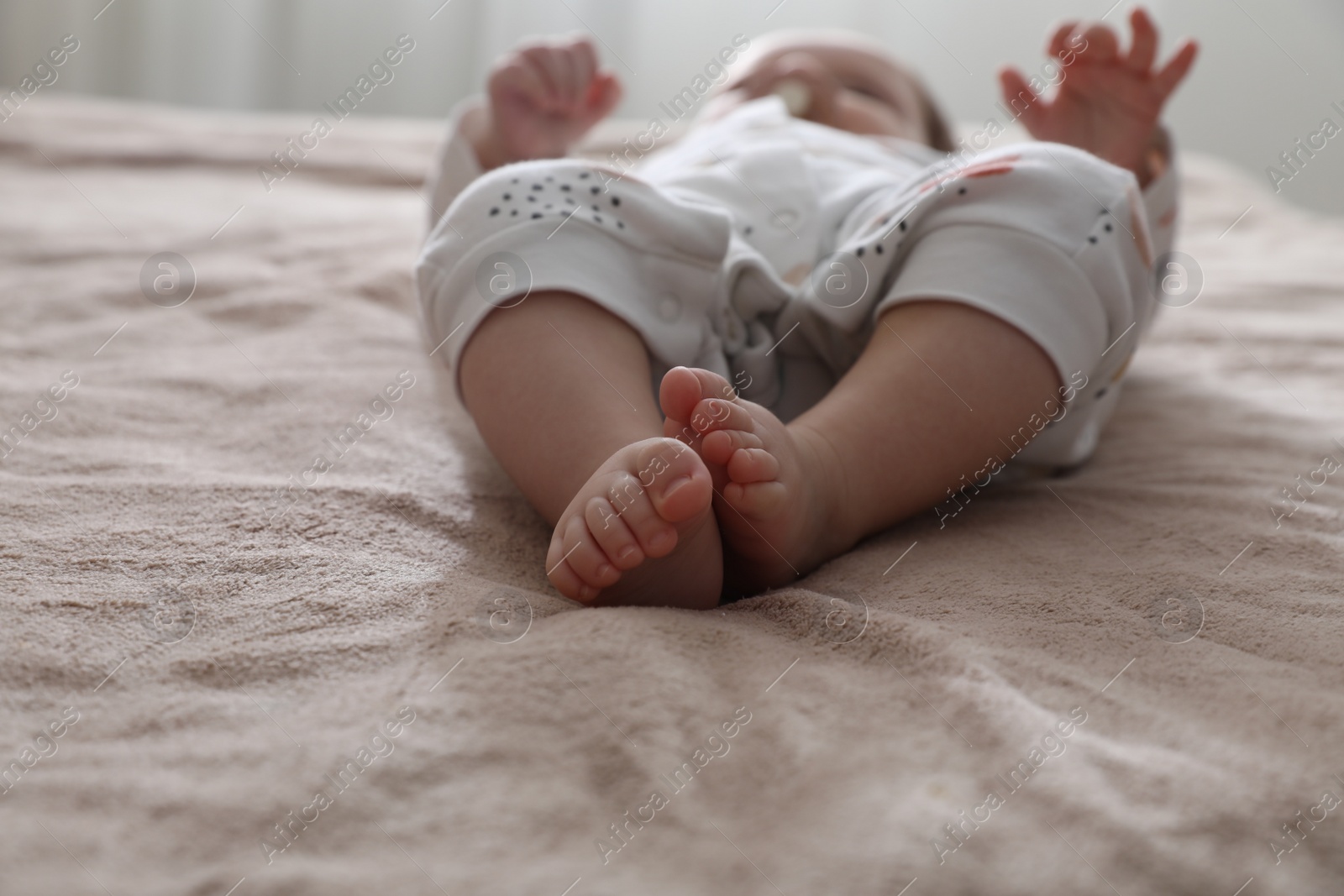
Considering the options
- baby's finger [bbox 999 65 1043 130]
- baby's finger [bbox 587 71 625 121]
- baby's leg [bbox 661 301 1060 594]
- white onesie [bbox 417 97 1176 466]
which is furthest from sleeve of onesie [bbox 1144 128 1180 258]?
baby's finger [bbox 587 71 625 121]

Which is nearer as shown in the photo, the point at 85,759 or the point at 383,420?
the point at 85,759

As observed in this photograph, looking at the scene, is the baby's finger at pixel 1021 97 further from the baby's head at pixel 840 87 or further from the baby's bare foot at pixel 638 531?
the baby's bare foot at pixel 638 531

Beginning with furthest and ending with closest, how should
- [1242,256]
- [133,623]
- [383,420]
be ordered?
1. [1242,256]
2. [383,420]
3. [133,623]

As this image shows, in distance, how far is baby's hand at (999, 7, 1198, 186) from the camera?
871 mm

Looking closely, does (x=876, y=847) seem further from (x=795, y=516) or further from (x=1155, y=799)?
(x=795, y=516)

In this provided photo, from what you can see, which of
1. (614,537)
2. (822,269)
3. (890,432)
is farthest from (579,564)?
(822,269)

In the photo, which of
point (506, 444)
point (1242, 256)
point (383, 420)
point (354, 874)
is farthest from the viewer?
point (1242, 256)

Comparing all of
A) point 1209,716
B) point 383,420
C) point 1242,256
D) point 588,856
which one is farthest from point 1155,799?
point 1242,256

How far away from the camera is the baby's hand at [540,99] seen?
979 millimetres

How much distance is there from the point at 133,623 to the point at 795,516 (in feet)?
1.07

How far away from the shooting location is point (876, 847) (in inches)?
13.3

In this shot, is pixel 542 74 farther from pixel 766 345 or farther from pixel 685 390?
pixel 685 390

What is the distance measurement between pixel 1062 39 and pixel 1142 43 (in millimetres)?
65

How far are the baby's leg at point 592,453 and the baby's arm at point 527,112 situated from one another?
452 millimetres
